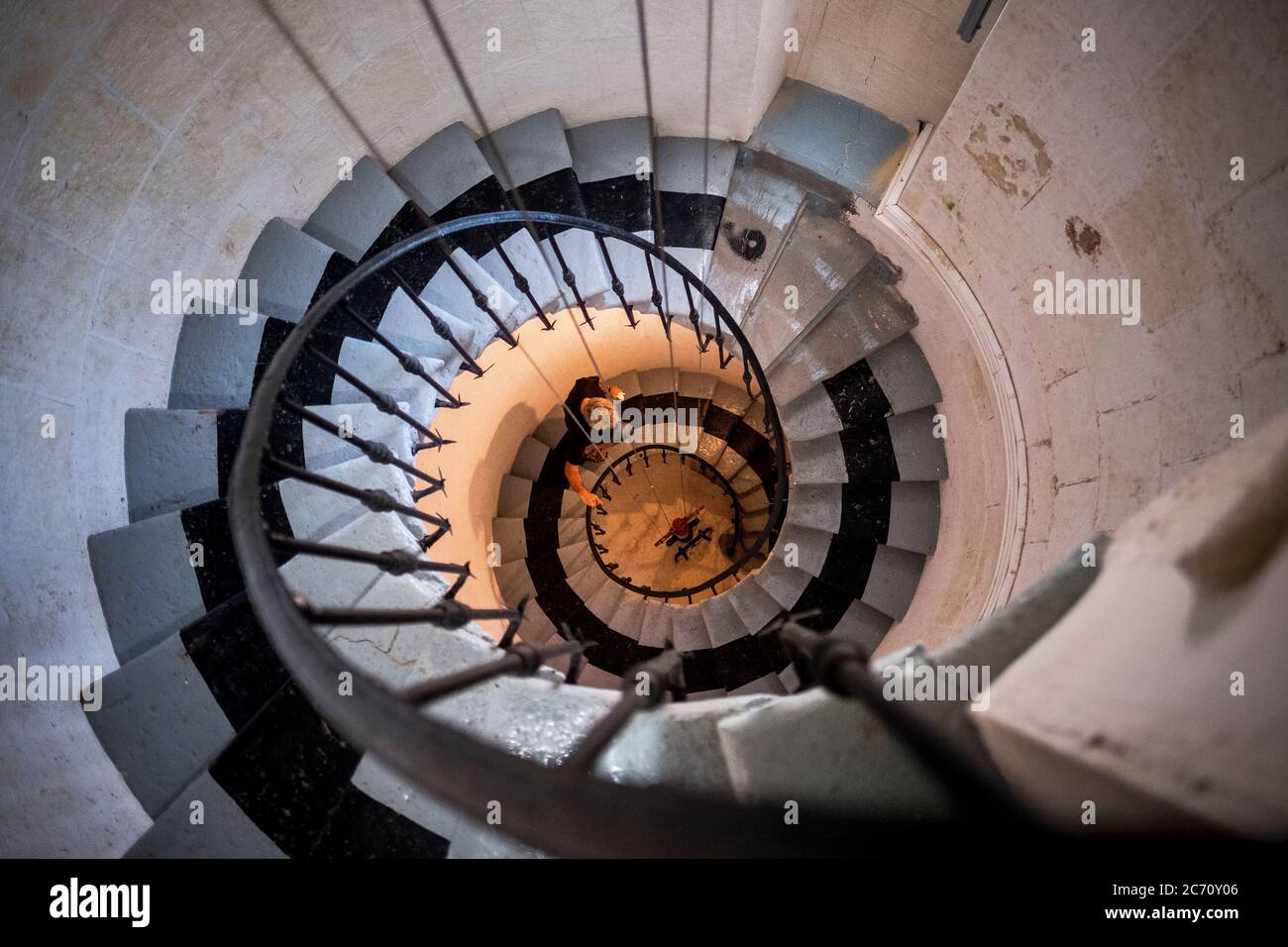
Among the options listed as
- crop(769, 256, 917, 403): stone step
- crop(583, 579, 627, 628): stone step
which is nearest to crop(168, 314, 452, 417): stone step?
crop(769, 256, 917, 403): stone step

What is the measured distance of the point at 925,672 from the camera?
1434 millimetres

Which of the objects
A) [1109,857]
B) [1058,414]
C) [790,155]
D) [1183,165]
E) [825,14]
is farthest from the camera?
[790,155]

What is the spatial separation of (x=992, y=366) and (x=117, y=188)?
389cm

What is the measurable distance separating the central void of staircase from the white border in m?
0.29

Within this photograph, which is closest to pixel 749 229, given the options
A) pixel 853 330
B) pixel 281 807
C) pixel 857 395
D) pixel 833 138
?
pixel 833 138

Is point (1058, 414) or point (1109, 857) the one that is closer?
point (1109, 857)

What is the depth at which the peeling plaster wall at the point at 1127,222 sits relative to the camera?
5.38ft

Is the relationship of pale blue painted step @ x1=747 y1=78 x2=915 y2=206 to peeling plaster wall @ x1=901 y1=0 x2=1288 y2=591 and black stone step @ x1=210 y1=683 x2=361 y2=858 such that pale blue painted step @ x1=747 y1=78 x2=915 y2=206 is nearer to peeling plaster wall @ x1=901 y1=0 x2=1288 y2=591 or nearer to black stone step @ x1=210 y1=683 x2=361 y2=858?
peeling plaster wall @ x1=901 y1=0 x2=1288 y2=591

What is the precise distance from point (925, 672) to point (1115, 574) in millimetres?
445

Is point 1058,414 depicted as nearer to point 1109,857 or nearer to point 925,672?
point 925,672

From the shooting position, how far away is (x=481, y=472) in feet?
17.8

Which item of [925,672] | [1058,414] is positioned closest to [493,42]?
[1058,414]

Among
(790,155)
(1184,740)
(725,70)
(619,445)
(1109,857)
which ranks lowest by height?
(1109,857)

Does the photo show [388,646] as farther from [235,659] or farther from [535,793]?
[535,793]
